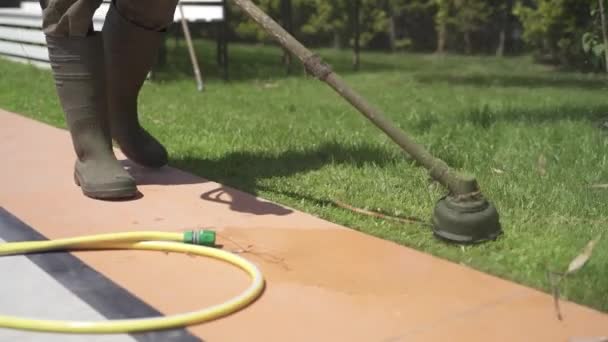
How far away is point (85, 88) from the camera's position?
3361 mm

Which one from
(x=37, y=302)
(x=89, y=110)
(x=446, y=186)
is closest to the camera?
(x=37, y=302)

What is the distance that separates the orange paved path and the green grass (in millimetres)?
151

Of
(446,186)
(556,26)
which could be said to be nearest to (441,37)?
(556,26)

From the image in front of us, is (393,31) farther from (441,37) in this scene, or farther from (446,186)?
(446,186)

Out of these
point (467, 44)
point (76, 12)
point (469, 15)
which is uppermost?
point (76, 12)

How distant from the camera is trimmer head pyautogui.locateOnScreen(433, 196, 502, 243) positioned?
2777mm

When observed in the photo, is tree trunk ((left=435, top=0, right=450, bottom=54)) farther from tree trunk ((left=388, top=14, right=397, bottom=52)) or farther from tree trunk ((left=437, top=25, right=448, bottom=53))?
tree trunk ((left=388, top=14, right=397, bottom=52))

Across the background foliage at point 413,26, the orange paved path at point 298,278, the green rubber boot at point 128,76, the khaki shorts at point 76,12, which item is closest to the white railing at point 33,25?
the background foliage at point 413,26

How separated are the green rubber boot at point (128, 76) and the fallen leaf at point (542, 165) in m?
1.79

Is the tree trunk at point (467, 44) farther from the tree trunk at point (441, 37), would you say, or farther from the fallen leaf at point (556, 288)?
the fallen leaf at point (556, 288)

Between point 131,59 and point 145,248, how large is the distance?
1.27m

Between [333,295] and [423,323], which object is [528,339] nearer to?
[423,323]

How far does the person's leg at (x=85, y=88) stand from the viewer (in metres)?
3.32

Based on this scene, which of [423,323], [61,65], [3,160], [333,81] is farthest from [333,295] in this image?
[3,160]
